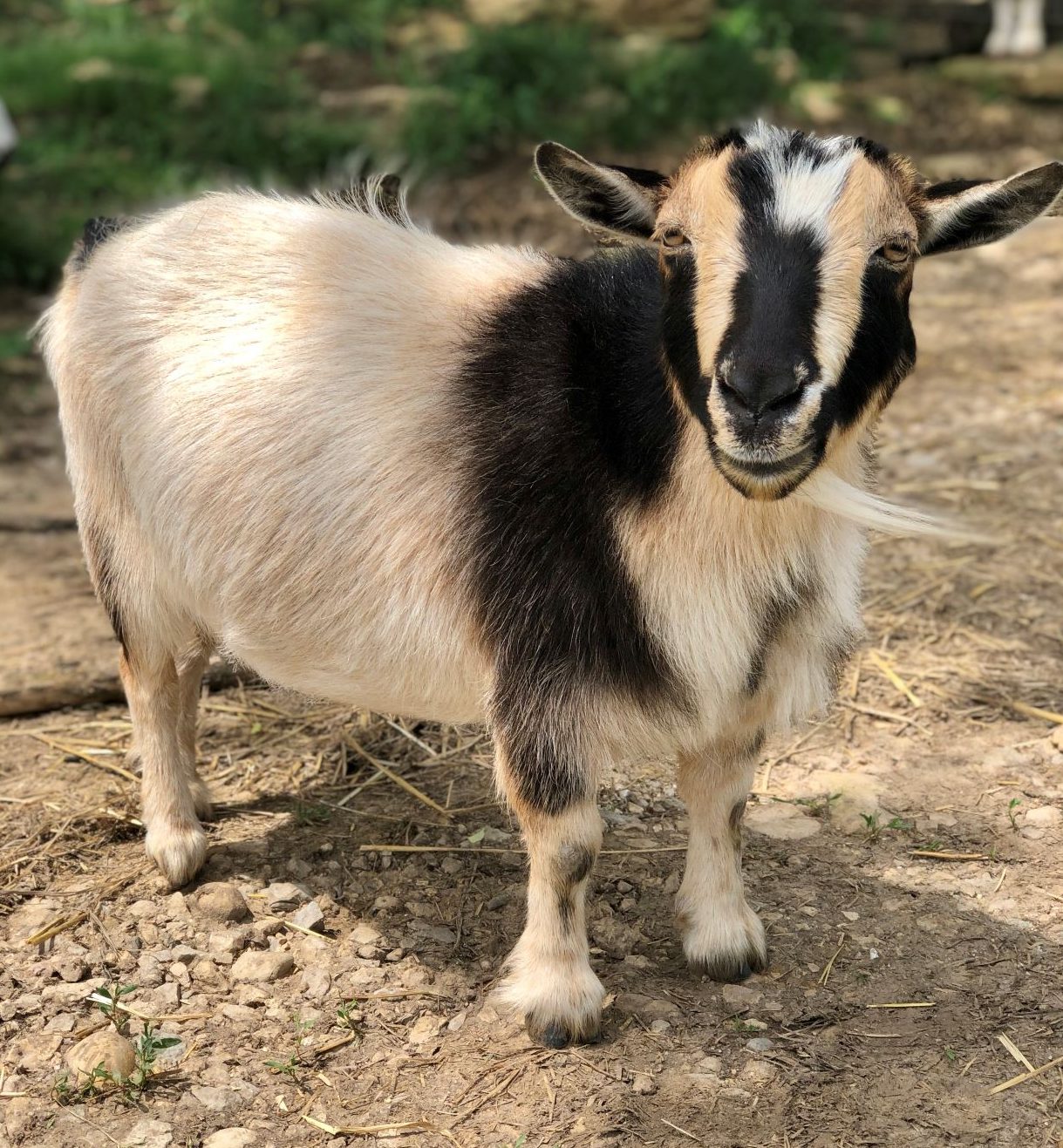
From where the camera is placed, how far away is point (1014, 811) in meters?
4.02

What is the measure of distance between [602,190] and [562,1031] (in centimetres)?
188

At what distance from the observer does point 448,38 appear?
470 inches

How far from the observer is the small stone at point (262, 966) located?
11.3ft

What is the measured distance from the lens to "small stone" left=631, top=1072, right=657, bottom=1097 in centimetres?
308

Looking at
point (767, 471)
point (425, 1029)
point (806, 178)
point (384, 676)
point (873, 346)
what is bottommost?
point (425, 1029)

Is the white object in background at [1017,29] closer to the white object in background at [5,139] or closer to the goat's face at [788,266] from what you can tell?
the white object in background at [5,139]

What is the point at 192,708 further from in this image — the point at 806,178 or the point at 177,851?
the point at 806,178

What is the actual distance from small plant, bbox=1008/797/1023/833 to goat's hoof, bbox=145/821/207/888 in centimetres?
224

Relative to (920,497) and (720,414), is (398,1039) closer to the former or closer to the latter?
(720,414)

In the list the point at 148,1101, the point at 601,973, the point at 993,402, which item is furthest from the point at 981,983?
the point at 993,402

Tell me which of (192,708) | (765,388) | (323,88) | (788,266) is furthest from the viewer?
(323,88)

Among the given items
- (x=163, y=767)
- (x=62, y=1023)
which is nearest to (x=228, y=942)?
(x=62, y=1023)

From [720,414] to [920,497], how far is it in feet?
11.5

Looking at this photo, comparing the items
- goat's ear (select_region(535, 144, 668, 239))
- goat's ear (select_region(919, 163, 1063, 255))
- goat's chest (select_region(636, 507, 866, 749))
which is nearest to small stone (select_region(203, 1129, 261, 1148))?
goat's chest (select_region(636, 507, 866, 749))
